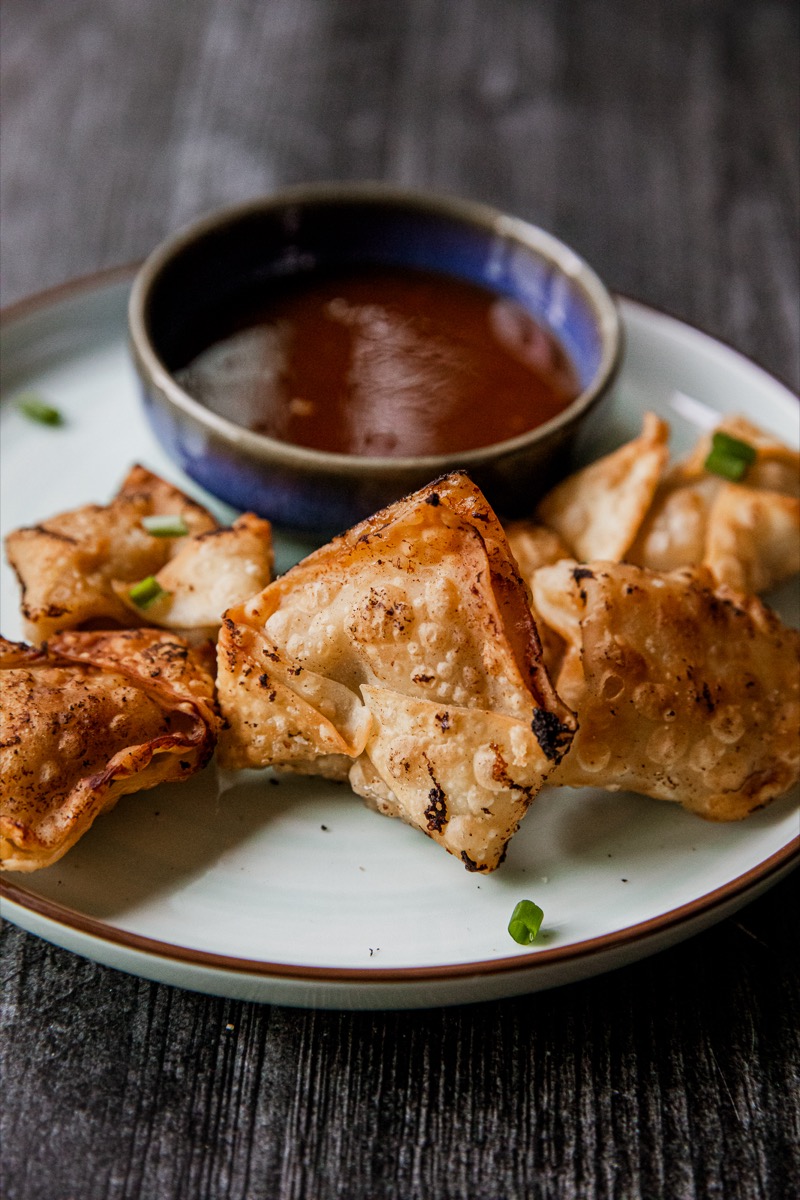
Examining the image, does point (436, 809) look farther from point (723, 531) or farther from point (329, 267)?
point (329, 267)

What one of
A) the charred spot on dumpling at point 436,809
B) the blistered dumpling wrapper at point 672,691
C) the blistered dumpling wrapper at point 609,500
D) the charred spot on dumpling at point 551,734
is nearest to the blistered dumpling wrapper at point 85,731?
the charred spot on dumpling at point 436,809

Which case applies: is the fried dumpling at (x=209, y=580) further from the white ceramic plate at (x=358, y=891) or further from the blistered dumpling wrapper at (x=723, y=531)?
the blistered dumpling wrapper at (x=723, y=531)

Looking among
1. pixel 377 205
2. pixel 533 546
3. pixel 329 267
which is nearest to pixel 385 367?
pixel 329 267

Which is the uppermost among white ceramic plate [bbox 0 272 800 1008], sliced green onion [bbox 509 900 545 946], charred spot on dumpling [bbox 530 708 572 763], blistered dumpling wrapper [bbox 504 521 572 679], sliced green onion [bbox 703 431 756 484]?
charred spot on dumpling [bbox 530 708 572 763]

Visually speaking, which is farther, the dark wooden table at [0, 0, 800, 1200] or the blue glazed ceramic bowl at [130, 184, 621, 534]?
the blue glazed ceramic bowl at [130, 184, 621, 534]

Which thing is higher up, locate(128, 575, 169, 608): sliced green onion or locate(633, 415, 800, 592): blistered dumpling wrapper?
locate(633, 415, 800, 592): blistered dumpling wrapper

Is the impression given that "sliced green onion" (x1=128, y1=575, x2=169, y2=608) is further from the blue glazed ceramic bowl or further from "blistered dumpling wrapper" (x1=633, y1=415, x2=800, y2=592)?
"blistered dumpling wrapper" (x1=633, y1=415, x2=800, y2=592)

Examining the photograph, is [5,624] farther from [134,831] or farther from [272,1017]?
[272,1017]

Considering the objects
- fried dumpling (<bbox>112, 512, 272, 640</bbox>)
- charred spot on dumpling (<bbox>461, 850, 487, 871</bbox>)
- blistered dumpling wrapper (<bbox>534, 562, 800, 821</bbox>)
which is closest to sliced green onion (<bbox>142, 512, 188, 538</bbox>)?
fried dumpling (<bbox>112, 512, 272, 640</bbox>)
